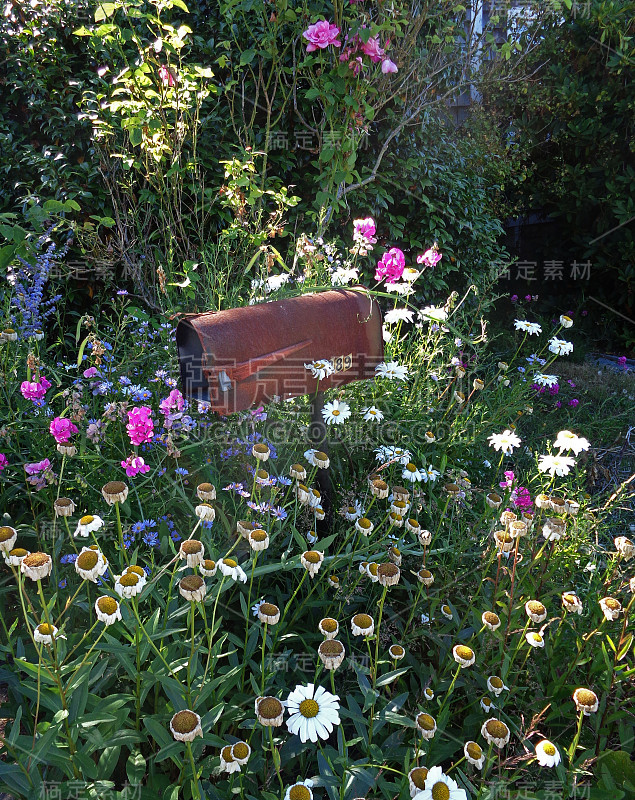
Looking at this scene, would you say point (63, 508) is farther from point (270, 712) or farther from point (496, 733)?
point (496, 733)

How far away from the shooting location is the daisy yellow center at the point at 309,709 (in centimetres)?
102

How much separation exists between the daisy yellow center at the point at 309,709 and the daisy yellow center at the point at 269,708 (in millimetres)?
78

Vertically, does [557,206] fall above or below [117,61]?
below

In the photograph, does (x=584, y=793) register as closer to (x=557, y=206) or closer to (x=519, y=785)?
(x=519, y=785)

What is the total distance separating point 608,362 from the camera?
5.10 metres

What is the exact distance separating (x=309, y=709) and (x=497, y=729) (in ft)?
1.15

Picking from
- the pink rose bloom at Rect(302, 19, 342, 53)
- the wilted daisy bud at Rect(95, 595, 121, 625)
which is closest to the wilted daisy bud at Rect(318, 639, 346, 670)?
the wilted daisy bud at Rect(95, 595, 121, 625)

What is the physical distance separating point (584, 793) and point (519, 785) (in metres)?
0.14

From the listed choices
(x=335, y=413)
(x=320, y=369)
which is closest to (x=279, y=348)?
(x=320, y=369)

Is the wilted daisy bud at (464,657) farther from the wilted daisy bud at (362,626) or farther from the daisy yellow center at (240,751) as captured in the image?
the daisy yellow center at (240,751)

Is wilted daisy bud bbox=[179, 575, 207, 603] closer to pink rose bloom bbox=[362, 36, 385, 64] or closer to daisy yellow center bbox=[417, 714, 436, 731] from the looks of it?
daisy yellow center bbox=[417, 714, 436, 731]

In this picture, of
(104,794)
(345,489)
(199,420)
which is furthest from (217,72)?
(104,794)

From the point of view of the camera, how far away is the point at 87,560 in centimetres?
96

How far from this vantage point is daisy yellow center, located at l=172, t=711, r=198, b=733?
882mm
